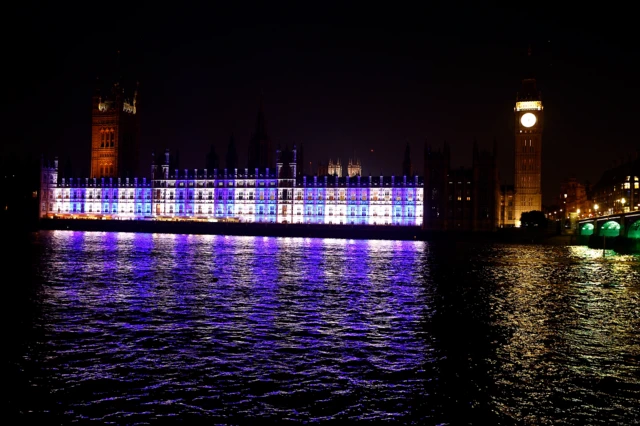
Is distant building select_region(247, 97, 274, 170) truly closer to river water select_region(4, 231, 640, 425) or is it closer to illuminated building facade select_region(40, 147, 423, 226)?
illuminated building facade select_region(40, 147, 423, 226)

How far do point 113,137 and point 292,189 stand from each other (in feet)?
194

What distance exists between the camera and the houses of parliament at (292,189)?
135 m

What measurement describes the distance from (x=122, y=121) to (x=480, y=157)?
99438 mm

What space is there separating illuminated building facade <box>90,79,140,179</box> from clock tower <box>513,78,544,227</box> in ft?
333

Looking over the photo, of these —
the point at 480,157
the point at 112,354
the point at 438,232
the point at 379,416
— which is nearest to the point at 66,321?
the point at 112,354

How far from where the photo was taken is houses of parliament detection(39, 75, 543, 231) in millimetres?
134750

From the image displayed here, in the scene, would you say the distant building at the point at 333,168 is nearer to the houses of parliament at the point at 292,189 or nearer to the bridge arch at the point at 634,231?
the houses of parliament at the point at 292,189

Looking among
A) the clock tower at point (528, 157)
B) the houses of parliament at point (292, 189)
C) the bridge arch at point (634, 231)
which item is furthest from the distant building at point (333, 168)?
the bridge arch at point (634, 231)

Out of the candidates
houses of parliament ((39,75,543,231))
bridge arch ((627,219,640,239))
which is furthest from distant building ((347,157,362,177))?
bridge arch ((627,219,640,239))

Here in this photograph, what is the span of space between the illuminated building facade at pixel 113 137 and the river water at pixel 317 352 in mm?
142306

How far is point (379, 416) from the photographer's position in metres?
13.2

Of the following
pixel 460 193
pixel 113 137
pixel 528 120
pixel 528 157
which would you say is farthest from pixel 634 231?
pixel 113 137

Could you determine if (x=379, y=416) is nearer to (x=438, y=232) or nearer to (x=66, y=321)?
(x=66, y=321)

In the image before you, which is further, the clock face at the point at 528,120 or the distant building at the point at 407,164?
the clock face at the point at 528,120
